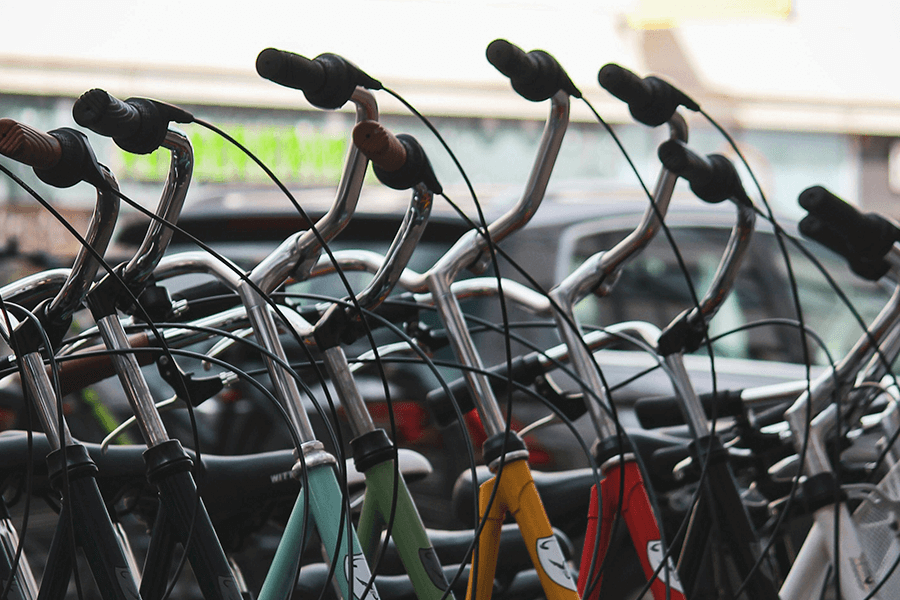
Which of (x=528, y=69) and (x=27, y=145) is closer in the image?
(x=27, y=145)

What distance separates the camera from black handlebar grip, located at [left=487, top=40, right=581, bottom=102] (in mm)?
1481

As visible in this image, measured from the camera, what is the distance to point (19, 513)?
122 inches

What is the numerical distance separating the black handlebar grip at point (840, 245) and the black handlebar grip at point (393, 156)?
2.69ft

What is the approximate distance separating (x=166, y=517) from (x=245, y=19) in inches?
432

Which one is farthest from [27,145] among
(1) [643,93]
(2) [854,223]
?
(2) [854,223]

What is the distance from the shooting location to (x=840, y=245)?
1.96 metres

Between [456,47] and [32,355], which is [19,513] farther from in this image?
[456,47]

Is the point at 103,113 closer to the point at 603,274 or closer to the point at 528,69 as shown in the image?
the point at 528,69

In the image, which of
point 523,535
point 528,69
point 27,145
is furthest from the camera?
point 523,535

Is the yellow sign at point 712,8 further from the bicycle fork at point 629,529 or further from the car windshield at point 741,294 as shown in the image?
the bicycle fork at point 629,529

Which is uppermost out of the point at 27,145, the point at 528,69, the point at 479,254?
the point at 528,69

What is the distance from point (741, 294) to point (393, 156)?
2.82 meters

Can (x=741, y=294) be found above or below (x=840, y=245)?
above

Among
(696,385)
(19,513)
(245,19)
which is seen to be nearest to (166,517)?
(19,513)
